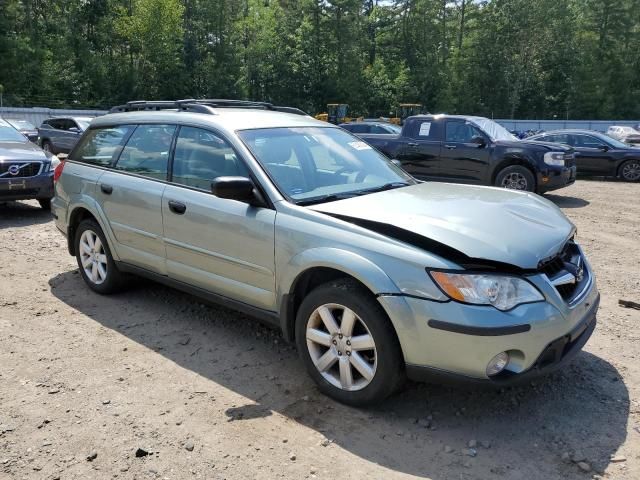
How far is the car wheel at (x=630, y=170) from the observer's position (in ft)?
48.2

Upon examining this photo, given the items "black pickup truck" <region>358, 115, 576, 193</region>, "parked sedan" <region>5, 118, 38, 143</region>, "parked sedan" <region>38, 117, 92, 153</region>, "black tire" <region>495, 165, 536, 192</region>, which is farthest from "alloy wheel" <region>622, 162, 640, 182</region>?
"parked sedan" <region>5, 118, 38, 143</region>

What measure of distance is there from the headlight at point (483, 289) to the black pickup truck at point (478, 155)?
7.98 metres

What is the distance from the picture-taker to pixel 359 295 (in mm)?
3133

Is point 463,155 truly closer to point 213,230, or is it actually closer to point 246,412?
point 213,230

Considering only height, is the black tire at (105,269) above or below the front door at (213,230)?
below

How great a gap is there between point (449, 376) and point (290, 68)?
61102 millimetres

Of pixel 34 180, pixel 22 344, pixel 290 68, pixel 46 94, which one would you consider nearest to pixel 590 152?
pixel 34 180

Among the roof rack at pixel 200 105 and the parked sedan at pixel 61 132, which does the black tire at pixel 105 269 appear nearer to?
the roof rack at pixel 200 105

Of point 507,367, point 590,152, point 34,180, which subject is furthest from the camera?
point 590,152

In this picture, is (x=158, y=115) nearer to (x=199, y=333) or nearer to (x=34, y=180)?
(x=199, y=333)

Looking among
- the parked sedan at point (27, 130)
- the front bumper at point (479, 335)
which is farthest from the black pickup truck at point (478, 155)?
the parked sedan at point (27, 130)

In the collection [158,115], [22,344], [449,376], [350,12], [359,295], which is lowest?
[22,344]

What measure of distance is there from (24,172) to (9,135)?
1591mm

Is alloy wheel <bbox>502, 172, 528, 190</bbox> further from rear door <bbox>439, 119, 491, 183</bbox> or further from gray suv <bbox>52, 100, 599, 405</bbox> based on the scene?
gray suv <bbox>52, 100, 599, 405</bbox>
